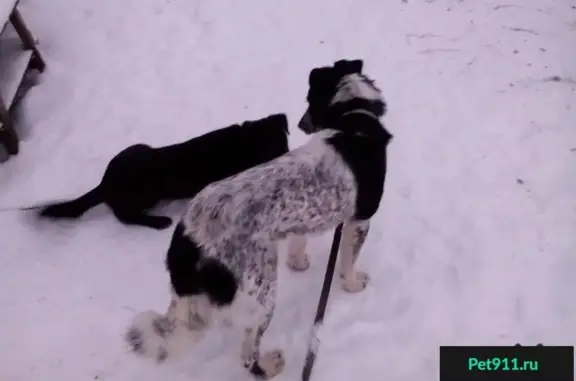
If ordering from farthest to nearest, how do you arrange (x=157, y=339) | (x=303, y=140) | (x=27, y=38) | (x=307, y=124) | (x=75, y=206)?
(x=27, y=38) < (x=303, y=140) < (x=75, y=206) < (x=307, y=124) < (x=157, y=339)

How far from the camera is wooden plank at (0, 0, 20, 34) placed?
137 inches

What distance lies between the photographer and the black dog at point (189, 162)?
3074mm

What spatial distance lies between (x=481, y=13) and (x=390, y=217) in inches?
87.4

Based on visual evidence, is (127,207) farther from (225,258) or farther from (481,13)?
(481,13)

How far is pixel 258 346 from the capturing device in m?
2.56

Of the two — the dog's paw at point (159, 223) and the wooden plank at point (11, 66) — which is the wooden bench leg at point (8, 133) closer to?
the wooden plank at point (11, 66)

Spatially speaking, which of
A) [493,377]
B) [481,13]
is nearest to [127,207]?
[493,377]

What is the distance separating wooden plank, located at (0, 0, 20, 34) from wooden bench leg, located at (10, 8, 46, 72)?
0.19 meters

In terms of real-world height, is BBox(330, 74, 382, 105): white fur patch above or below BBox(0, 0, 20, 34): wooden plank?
below

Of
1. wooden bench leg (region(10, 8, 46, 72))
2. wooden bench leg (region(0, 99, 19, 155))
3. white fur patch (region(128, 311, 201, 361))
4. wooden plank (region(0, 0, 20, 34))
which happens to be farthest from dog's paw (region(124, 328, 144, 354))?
wooden bench leg (region(10, 8, 46, 72))

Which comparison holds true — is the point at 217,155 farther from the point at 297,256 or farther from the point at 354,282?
the point at 354,282

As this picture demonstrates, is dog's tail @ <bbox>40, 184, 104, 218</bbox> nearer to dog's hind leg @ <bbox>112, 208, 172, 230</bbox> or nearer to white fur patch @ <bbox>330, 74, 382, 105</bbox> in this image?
dog's hind leg @ <bbox>112, 208, 172, 230</bbox>

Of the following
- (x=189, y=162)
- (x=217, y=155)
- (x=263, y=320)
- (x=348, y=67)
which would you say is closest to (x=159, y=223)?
(x=189, y=162)

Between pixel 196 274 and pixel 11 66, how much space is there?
8.11 feet
